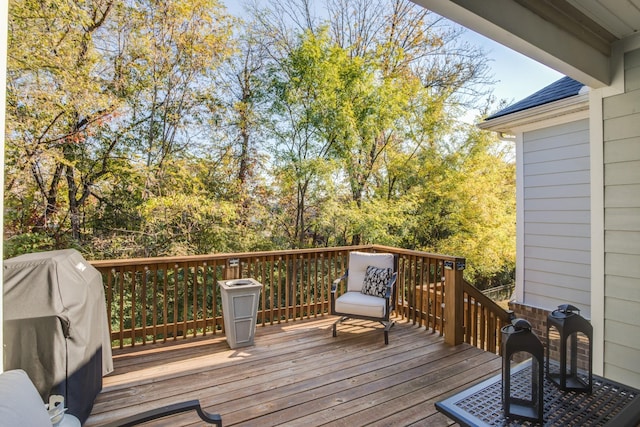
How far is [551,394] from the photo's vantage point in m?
1.52

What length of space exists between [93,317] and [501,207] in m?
8.53

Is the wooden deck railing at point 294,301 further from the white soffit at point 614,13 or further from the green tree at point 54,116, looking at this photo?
the green tree at point 54,116

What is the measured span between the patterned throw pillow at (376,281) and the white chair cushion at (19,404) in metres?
3.31

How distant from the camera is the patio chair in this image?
3.68 metres

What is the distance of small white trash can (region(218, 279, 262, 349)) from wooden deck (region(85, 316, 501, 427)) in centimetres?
13

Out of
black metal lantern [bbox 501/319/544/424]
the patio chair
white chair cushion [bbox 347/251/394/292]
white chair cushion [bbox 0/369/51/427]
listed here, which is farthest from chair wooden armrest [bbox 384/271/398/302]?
white chair cushion [bbox 0/369/51/427]

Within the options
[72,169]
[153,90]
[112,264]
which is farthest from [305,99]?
[112,264]

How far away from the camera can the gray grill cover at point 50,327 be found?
75.2 inches

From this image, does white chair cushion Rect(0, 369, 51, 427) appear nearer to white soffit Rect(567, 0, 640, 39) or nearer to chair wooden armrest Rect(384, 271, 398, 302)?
white soffit Rect(567, 0, 640, 39)

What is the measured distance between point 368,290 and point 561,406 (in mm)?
2649

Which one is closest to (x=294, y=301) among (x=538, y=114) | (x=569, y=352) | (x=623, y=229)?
(x=569, y=352)

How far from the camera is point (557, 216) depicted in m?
4.04

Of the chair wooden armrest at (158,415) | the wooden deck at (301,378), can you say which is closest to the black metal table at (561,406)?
the wooden deck at (301,378)

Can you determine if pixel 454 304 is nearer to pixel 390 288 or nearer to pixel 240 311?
pixel 390 288
